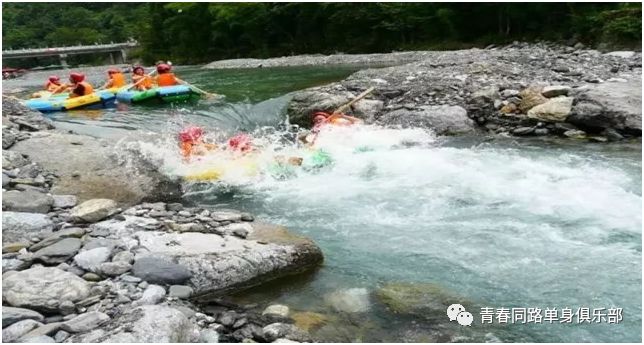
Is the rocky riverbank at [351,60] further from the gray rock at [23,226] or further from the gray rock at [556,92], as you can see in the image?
the gray rock at [23,226]

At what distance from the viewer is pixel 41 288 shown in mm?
3701

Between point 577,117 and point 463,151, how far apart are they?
2419 mm

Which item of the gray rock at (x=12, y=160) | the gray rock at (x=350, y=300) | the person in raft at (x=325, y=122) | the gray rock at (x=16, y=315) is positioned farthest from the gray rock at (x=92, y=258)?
the person in raft at (x=325, y=122)

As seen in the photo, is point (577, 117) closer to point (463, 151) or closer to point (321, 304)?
point (463, 151)

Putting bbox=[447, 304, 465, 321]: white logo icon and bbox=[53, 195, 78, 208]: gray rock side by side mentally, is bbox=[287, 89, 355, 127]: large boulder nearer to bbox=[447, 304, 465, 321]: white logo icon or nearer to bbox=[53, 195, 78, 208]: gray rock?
bbox=[53, 195, 78, 208]: gray rock

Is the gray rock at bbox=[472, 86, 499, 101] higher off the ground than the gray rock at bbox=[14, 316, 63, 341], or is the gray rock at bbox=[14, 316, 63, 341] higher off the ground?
the gray rock at bbox=[472, 86, 499, 101]

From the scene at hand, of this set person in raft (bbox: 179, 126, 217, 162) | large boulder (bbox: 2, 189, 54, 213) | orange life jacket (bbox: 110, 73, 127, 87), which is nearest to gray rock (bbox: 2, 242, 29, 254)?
large boulder (bbox: 2, 189, 54, 213)

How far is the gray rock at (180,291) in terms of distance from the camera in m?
4.07

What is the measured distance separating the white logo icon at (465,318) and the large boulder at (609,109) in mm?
6598

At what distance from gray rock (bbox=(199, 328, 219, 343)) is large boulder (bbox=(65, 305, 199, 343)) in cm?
5

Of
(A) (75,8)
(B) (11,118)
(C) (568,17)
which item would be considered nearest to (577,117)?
(B) (11,118)

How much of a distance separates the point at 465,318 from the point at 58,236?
348 centimetres

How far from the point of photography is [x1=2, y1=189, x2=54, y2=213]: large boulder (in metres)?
5.39

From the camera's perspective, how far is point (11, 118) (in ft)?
30.8
